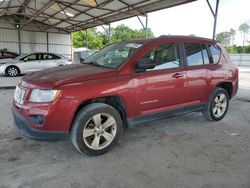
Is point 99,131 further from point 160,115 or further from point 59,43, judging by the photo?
point 59,43

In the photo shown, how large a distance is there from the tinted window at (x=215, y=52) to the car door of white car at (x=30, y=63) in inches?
415

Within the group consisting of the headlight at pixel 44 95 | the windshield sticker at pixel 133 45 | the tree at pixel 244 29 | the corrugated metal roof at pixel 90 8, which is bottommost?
the headlight at pixel 44 95

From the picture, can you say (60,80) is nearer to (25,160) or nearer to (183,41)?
(25,160)

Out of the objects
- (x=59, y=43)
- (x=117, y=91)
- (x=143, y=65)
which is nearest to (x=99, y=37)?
(x=59, y=43)

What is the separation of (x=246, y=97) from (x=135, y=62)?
5503mm

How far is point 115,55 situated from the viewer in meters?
4.11

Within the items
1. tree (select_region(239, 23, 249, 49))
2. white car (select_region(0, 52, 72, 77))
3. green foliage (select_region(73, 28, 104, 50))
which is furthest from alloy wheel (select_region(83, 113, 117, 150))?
tree (select_region(239, 23, 249, 49))

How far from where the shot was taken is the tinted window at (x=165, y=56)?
3850 millimetres

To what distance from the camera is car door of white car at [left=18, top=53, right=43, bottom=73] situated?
1298 centimetres

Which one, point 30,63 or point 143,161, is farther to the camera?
point 30,63

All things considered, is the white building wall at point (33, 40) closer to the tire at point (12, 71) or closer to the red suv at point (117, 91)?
the tire at point (12, 71)

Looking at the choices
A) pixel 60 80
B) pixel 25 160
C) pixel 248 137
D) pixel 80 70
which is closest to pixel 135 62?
pixel 80 70

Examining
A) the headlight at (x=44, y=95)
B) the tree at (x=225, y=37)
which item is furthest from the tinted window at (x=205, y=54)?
the tree at (x=225, y=37)

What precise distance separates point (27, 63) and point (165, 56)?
1086cm
